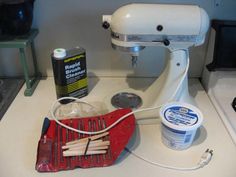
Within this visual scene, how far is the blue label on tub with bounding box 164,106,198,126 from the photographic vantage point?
0.68 meters

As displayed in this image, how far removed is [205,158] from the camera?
67 centimetres

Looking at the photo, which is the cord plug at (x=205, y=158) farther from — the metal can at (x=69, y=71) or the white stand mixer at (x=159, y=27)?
the metal can at (x=69, y=71)

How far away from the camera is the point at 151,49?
0.99m

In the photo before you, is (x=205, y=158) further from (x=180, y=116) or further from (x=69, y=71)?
(x=69, y=71)

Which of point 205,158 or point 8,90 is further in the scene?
point 8,90

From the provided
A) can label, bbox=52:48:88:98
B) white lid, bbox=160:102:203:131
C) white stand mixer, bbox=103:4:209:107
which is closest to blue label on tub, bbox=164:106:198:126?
white lid, bbox=160:102:203:131

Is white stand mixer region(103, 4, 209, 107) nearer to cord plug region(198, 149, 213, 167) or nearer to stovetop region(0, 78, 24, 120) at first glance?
cord plug region(198, 149, 213, 167)

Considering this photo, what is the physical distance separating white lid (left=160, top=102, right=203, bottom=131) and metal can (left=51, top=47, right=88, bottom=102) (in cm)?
31

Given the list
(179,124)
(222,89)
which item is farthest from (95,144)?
(222,89)

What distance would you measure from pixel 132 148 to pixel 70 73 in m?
0.32

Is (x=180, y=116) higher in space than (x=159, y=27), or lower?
lower

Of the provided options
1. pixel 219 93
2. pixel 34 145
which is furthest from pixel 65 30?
pixel 219 93

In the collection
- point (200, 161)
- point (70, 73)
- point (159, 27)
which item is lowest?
point (200, 161)

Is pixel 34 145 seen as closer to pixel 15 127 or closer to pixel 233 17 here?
pixel 15 127
